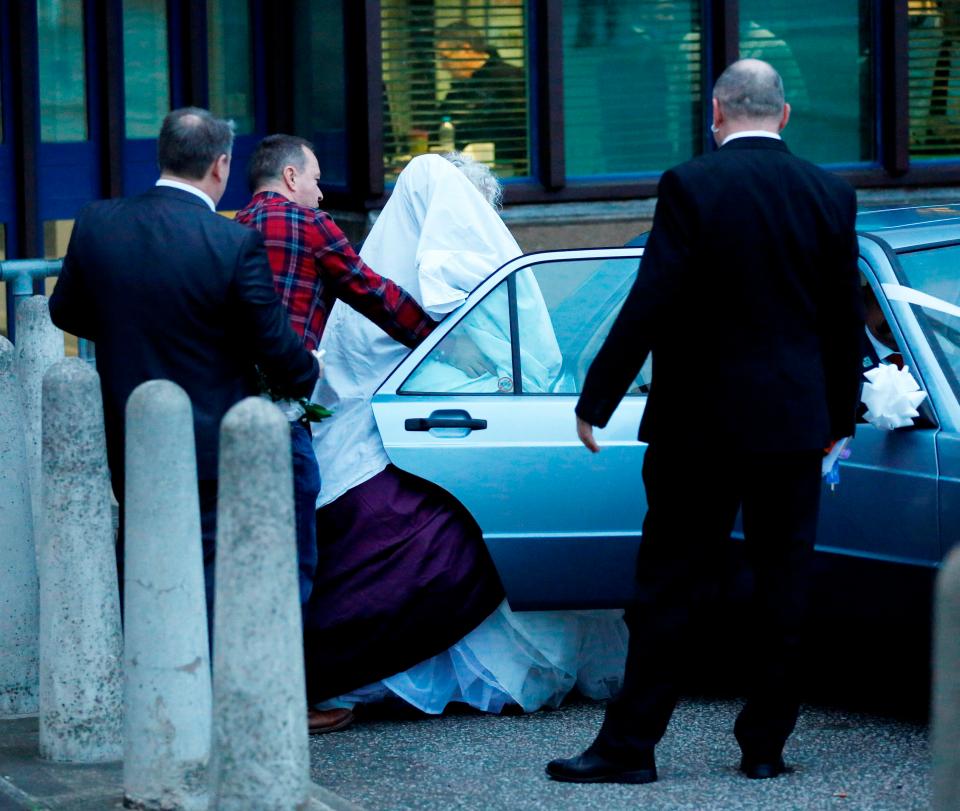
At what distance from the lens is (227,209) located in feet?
34.9

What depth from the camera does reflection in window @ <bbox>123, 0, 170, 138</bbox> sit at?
10328mm

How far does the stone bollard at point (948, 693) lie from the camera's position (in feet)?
7.06

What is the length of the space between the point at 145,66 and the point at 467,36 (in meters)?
2.00

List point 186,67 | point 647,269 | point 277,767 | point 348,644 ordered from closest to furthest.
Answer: point 277,767
point 647,269
point 348,644
point 186,67

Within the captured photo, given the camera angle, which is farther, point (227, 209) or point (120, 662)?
point (227, 209)

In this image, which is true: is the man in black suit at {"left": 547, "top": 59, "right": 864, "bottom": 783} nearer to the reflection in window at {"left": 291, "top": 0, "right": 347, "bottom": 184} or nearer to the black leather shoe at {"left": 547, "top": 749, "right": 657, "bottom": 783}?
the black leather shoe at {"left": 547, "top": 749, "right": 657, "bottom": 783}

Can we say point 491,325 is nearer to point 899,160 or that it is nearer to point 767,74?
point 767,74

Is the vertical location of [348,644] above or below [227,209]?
below

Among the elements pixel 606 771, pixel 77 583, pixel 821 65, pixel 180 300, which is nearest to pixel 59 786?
pixel 77 583

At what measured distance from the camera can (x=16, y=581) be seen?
4.95m

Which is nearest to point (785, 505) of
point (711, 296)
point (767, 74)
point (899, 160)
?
point (711, 296)

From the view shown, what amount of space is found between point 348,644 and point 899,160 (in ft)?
21.3

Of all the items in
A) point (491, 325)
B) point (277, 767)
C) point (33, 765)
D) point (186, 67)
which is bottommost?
point (33, 765)

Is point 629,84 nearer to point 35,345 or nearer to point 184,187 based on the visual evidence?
point 35,345
